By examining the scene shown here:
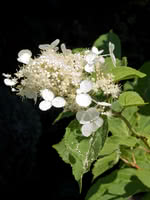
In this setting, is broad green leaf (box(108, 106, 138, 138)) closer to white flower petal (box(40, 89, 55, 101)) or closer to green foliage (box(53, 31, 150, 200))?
green foliage (box(53, 31, 150, 200))

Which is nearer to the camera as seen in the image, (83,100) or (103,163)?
(83,100)

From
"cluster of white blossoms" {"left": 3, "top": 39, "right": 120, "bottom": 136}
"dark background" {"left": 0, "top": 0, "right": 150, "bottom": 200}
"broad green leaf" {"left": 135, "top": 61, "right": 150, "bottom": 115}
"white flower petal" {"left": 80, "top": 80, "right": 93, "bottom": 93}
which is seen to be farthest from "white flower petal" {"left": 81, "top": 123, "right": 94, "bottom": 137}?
"dark background" {"left": 0, "top": 0, "right": 150, "bottom": 200}

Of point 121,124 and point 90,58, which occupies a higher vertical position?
point 90,58

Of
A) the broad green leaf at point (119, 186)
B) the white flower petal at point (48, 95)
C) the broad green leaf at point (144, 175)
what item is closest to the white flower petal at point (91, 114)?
the white flower petal at point (48, 95)

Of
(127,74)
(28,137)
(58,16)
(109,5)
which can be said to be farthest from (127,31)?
(127,74)

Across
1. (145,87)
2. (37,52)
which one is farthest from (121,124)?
(37,52)

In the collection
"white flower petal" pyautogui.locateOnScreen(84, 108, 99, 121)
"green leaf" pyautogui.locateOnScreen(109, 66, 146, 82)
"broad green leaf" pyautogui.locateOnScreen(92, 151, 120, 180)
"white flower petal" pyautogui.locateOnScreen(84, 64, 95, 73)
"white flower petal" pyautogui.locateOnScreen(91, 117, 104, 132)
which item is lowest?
"broad green leaf" pyautogui.locateOnScreen(92, 151, 120, 180)

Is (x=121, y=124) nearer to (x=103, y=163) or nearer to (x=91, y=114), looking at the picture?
(x=103, y=163)
